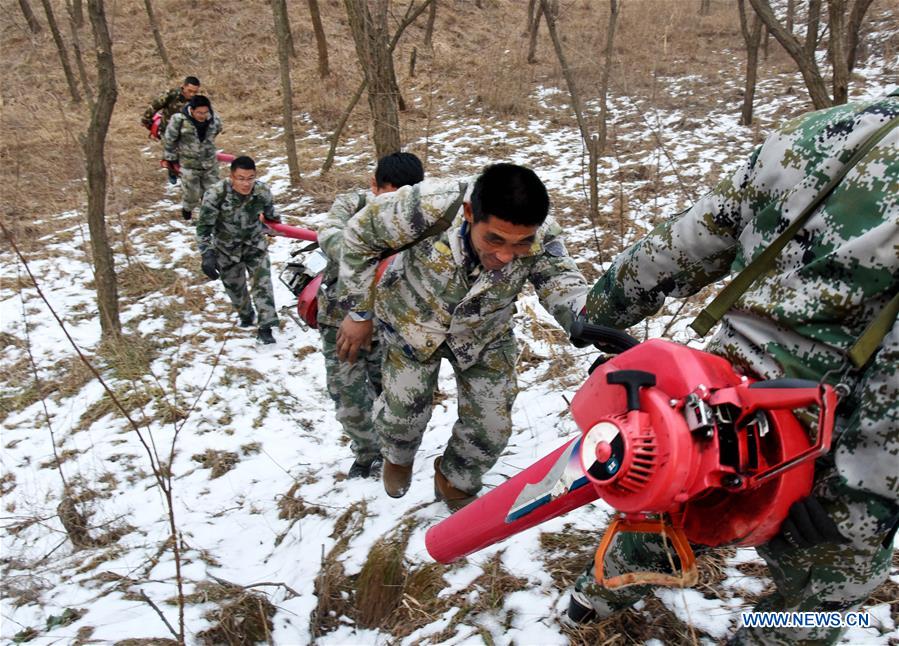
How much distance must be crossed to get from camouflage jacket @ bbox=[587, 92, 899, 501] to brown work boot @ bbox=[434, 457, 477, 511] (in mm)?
1838

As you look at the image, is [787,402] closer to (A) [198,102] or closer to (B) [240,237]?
(B) [240,237]

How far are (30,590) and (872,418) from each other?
3.37 meters

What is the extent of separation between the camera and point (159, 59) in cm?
1630

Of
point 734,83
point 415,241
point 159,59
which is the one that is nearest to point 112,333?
point 415,241

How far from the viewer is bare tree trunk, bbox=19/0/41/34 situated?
1548 cm

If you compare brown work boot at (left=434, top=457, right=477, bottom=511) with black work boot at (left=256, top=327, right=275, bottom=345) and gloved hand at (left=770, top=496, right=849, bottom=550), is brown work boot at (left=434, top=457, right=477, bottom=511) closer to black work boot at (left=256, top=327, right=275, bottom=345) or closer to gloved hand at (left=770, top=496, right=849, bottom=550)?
gloved hand at (left=770, top=496, right=849, bottom=550)

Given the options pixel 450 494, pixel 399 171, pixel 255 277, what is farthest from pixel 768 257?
pixel 255 277

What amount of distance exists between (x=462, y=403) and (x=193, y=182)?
7182 mm

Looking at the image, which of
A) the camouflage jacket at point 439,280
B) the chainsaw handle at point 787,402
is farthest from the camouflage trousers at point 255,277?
the chainsaw handle at point 787,402

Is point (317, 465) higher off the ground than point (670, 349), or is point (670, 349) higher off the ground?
point (670, 349)

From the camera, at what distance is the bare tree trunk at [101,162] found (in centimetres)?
398

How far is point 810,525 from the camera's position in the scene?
1083 mm

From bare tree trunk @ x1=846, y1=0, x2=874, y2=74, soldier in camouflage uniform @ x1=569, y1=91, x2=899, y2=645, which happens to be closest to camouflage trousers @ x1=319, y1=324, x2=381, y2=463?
soldier in camouflage uniform @ x1=569, y1=91, x2=899, y2=645

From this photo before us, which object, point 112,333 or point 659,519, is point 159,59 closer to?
point 112,333
